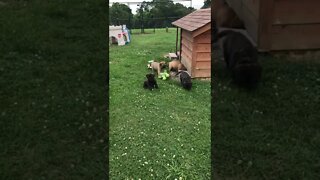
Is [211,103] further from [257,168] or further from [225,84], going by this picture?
[257,168]

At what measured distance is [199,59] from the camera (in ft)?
2.37

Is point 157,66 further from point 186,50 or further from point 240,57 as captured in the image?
point 240,57

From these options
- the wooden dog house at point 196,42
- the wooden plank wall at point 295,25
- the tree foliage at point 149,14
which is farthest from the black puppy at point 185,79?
the wooden plank wall at point 295,25

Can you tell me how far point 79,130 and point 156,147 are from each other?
0.71 meters

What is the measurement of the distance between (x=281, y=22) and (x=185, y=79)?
0.28 metres

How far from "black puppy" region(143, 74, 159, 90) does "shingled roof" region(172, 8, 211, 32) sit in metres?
0.14

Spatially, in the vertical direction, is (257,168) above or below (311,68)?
below

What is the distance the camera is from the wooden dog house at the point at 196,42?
2.22 ft

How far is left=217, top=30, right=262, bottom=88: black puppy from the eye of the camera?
58 centimetres

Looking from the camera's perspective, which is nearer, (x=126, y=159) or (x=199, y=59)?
(x=199, y=59)

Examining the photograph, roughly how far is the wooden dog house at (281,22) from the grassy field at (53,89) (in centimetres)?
31

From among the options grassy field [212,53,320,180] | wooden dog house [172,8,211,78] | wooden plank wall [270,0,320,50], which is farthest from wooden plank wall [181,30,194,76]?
wooden plank wall [270,0,320,50]

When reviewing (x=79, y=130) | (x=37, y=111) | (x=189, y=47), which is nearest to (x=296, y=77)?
(x=189, y=47)

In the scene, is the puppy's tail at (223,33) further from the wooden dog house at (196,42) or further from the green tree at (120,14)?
the green tree at (120,14)
